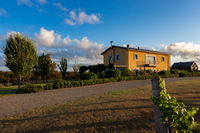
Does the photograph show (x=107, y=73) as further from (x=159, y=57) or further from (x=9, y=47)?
(x=159, y=57)

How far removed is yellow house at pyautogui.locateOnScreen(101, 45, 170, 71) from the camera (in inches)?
1034

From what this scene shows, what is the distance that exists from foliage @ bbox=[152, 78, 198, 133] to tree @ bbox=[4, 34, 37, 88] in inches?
531

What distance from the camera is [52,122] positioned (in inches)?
158

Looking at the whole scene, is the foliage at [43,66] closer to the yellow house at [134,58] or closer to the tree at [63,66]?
the tree at [63,66]

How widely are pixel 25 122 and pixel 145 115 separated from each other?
403 centimetres

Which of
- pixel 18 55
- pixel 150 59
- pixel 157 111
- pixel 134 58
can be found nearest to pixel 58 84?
pixel 18 55

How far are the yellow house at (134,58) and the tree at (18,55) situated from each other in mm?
16196

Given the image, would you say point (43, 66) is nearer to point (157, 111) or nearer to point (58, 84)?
point (58, 84)

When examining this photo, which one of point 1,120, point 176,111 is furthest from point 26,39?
point 176,111

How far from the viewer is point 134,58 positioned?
27359 millimetres

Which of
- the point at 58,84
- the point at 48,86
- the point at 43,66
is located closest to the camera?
the point at 48,86

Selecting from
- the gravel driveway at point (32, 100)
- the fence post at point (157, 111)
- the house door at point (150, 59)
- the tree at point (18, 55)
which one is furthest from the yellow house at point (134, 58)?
the fence post at point (157, 111)

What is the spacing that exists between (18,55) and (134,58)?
2145 cm

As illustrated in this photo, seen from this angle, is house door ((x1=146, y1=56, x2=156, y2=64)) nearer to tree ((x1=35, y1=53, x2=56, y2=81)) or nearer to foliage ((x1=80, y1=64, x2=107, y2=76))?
foliage ((x1=80, y1=64, x2=107, y2=76))
